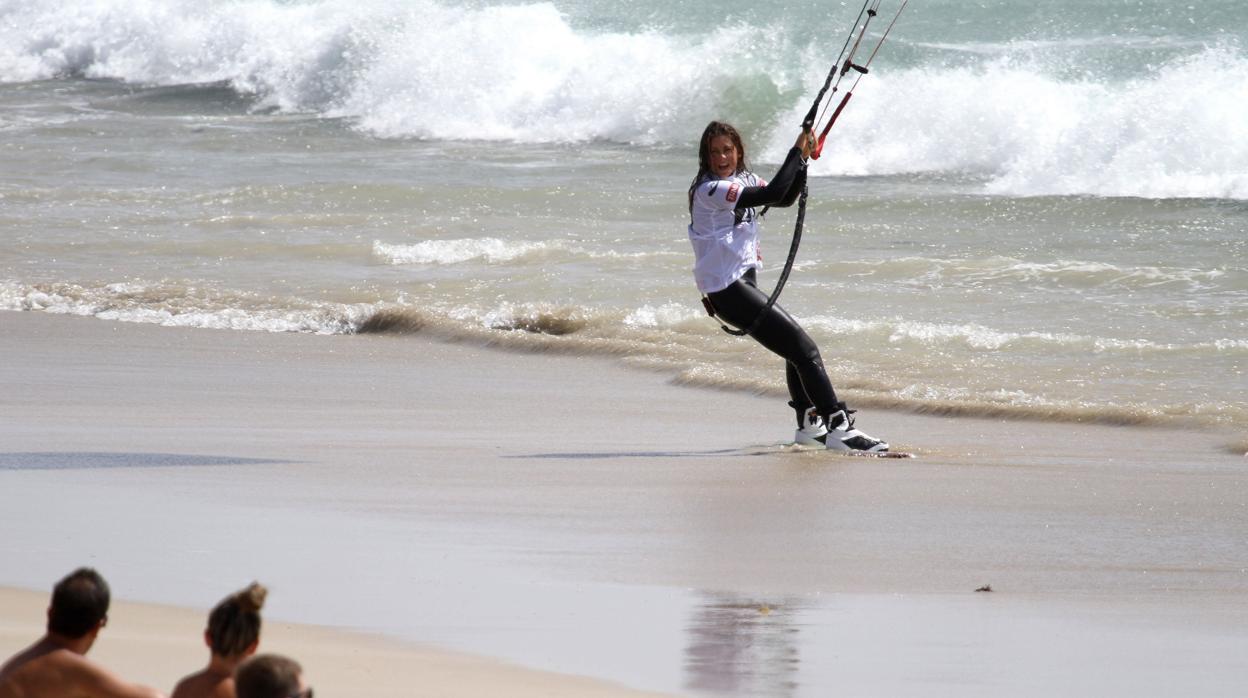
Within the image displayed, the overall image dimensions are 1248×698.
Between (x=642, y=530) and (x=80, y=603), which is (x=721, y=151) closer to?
(x=642, y=530)

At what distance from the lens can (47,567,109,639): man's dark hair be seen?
3.33 m

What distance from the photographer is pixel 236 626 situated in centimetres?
311

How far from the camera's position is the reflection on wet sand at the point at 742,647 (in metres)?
4.60

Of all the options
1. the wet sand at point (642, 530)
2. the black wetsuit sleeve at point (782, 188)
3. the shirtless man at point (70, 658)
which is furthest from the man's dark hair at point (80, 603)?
the black wetsuit sleeve at point (782, 188)

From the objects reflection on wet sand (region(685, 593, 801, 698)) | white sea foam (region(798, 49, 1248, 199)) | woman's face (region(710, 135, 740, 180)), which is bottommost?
reflection on wet sand (region(685, 593, 801, 698))

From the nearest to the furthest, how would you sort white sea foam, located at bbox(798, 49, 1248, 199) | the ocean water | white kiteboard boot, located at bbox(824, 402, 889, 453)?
white kiteboard boot, located at bbox(824, 402, 889, 453) → the ocean water → white sea foam, located at bbox(798, 49, 1248, 199)

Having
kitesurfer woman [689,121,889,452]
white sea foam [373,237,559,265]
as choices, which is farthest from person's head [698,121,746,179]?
white sea foam [373,237,559,265]

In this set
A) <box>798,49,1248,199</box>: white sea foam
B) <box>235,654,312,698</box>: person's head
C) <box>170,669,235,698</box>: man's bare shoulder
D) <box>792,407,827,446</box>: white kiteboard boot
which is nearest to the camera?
<box>235,654,312,698</box>: person's head

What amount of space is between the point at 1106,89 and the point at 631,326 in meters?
11.5

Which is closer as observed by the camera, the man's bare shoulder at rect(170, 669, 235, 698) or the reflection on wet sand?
the man's bare shoulder at rect(170, 669, 235, 698)

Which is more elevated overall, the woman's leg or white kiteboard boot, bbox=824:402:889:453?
the woman's leg

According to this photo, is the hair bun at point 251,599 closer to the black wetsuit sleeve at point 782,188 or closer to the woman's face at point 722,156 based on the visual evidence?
the black wetsuit sleeve at point 782,188

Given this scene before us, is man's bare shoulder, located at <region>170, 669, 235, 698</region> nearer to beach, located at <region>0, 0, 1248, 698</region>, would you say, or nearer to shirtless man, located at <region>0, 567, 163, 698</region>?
shirtless man, located at <region>0, 567, 163, 698</region>

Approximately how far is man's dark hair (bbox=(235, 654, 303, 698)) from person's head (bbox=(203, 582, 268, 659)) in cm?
19
